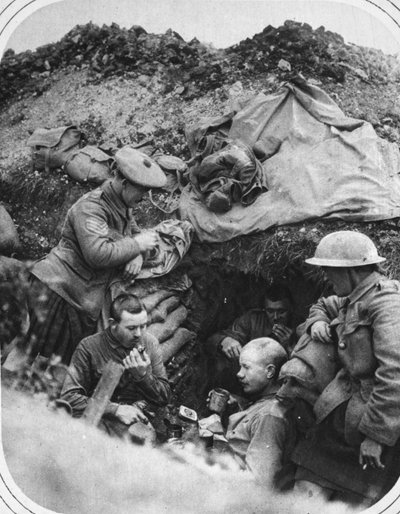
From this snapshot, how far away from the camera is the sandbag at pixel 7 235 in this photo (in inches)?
471

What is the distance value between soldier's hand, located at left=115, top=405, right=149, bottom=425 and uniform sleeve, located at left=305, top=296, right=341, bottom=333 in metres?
1.43

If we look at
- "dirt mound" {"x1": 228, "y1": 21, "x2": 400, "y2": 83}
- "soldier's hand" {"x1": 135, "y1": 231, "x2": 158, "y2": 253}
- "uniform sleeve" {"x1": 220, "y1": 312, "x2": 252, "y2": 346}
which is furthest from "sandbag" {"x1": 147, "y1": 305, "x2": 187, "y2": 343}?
"dirt mound" {"x1": 228, "y1": 21, "x2": 400, "y2": 83}

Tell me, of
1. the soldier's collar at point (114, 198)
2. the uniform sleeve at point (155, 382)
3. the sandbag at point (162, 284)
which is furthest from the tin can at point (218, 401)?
the soldier's collar at point (114, 198)

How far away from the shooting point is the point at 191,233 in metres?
12.0

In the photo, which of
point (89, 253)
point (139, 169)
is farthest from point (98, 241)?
point (139, 169)

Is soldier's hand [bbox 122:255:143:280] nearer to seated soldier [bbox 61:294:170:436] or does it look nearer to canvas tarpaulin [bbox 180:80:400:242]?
seated soldier [bbox 61:294:170:436]

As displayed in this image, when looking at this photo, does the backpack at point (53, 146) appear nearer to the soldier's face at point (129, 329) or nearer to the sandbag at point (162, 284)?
the sandbag at point (162, 284)

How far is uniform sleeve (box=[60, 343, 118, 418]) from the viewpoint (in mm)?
11258

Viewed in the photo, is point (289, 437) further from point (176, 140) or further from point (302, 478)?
point (176, 140)

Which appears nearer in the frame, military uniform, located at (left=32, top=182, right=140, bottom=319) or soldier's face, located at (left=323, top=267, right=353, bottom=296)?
soldier's face, located at (left=323, top=267, right=353, bottom=296)

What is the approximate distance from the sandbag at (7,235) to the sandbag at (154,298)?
1192 mm

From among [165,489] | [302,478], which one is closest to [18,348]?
[165,489]

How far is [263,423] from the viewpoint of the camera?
1105cm

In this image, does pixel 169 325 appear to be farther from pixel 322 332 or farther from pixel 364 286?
pixel 364 286
